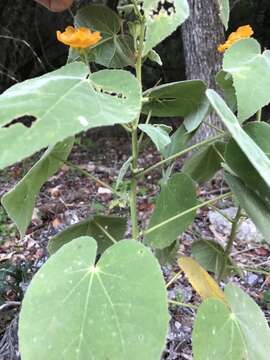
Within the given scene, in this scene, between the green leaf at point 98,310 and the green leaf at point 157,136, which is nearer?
the green leaf at point 98,310

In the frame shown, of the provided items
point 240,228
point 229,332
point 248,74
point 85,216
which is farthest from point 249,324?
point 85,216

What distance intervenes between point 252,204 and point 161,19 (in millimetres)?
317

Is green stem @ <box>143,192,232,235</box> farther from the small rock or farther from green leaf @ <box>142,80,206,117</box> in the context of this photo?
the small rock

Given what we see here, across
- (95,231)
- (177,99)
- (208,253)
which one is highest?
(177,99)

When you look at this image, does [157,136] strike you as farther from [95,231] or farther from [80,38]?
[95,231]

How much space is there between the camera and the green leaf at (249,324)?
84cm

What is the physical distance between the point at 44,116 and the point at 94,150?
3.97m

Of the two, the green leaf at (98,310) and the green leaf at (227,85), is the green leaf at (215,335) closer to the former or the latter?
the green leaf at (98,310)

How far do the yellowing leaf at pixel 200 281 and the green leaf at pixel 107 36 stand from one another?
38 cm

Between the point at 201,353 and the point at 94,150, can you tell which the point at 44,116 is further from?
the point at 94,150

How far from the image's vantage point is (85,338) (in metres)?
0.67


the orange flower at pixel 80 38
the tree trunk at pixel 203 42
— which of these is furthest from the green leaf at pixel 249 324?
the tree trunk at pixel 203 42

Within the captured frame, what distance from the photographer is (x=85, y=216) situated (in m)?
2.84

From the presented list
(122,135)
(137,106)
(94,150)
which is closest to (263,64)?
(137,106)
